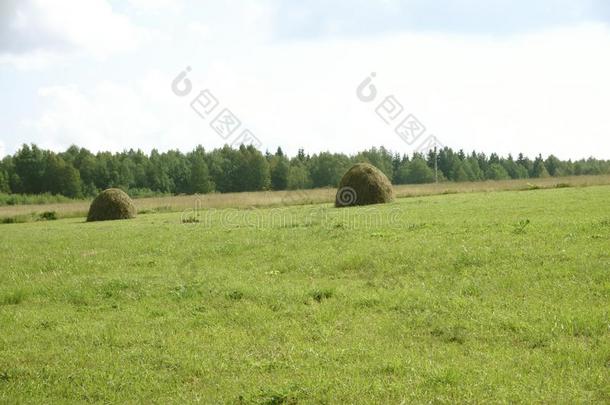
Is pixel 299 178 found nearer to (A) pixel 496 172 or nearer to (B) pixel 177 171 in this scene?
(B) pixel 177 171

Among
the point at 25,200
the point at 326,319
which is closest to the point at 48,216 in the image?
the point at 25,200

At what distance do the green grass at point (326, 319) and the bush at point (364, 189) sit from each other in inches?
707

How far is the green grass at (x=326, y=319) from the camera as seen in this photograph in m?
7.69

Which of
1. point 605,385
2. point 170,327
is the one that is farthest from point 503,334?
point 170,327

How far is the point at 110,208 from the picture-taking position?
3891cm

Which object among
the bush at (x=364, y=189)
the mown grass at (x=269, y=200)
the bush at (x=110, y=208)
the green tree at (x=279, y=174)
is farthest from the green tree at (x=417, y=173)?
the bush at (x=110, y=208)

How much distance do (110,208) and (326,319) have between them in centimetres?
3135

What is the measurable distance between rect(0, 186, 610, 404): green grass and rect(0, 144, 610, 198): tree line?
60.8 meters

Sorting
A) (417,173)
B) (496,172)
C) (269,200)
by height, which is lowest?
(269,200)

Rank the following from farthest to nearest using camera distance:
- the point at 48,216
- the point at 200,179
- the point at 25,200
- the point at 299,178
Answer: the point at 299,178 → the point at 200,179 → the point at 25,200 → the point at 48,216

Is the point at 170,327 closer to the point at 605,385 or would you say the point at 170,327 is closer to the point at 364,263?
the point at 364,263

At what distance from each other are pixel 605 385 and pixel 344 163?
101 m

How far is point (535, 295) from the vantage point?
1109cm

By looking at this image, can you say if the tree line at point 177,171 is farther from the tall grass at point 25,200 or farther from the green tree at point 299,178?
the tall grass at point 25,200
